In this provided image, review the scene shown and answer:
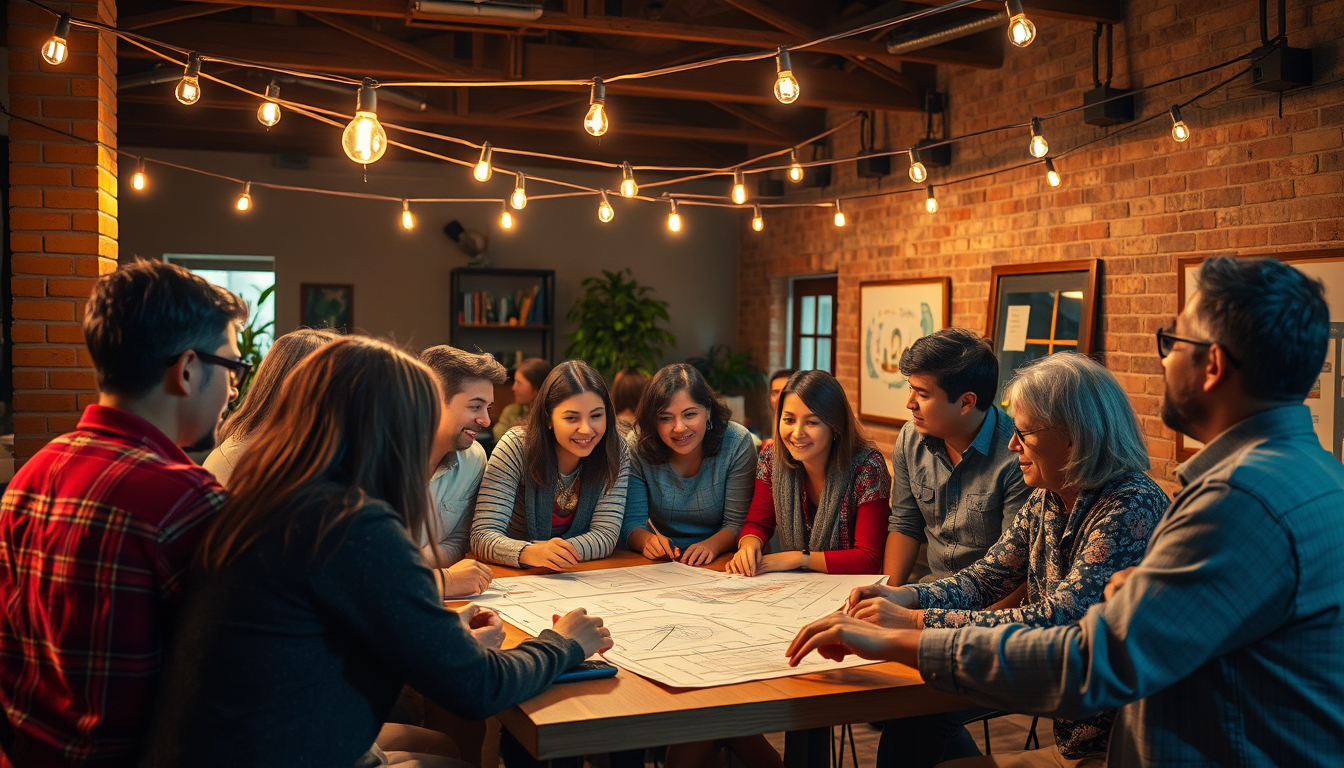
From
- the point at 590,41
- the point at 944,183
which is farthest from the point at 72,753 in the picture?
the point at 590,41

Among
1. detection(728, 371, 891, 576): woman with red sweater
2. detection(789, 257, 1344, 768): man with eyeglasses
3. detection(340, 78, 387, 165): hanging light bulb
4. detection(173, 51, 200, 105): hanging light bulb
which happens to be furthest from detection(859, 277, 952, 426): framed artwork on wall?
detection(789, 257, 1344, 768): man with eyeglasses

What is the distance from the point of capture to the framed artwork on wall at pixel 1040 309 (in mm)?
5109

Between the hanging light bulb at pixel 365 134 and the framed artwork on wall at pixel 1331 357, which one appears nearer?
the hanging light bulb at pixel 365 134

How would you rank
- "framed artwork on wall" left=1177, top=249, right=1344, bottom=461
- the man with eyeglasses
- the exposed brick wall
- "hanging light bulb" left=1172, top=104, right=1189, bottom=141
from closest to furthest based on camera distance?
the man with eyeglasses < "framed artwork on wall" left=1177, top=249, right=1344, bottom=461 < the exposed brick wall < "hanging light bulb" left=1172, top=104, right=1189, bottom=141

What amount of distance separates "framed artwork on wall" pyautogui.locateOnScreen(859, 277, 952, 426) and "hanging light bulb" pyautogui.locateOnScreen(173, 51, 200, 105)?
4.46 meters

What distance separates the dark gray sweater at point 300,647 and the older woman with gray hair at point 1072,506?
91cm

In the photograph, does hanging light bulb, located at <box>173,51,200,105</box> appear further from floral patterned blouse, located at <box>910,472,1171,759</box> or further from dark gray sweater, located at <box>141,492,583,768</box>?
floral patterned blouse, located at <box>910,472,1171,759</box>

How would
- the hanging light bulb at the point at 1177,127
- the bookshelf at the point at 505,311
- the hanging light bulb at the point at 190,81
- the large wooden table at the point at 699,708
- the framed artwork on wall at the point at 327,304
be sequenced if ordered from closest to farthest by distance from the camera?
1. the large wooden table at the point at 699,708
2. the hanging light bulb at the point at 190,81
3. the hanging light bulb at the point at 1177,127
4. the framed artwork on wall at the point at 327,304
5. the bookshelf at the point at 505,311

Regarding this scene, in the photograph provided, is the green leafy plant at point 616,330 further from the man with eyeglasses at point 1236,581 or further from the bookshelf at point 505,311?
the man with eyeglasses at point 1236,581

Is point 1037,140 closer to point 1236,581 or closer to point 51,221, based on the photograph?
point 1236,581

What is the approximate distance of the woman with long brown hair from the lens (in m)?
1.34

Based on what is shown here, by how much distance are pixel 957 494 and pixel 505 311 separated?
6442mm

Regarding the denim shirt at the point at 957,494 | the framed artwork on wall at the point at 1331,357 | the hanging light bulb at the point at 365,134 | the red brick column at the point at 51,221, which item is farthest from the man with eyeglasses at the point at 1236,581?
the red brick column at the point at 51,221

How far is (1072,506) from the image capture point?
2.02 m
